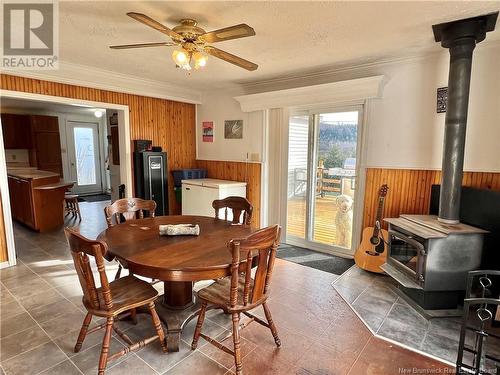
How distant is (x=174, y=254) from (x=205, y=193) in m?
2.54

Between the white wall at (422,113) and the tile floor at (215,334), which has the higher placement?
the white wall at (422,113)

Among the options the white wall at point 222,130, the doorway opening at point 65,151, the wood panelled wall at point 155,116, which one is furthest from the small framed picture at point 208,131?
the doorway opening at point 65,151

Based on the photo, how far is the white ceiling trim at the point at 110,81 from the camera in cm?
332

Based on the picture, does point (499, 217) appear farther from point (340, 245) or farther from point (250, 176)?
point (250, 176)

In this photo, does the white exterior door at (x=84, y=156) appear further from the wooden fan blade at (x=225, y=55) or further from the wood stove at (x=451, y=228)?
the wood stove at (x=451, y=228)

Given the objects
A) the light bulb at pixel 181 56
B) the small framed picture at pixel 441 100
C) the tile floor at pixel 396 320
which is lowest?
the tile floor at pixel 396 320

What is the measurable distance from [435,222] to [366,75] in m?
1.81

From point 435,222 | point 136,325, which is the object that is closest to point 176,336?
point 136,325

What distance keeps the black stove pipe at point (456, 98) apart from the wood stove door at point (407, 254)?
0.36m

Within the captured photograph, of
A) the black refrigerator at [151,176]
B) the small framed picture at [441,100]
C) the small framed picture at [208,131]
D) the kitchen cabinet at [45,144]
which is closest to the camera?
the small framed picture at [441,100]

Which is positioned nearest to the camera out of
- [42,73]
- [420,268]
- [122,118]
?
[420,268]

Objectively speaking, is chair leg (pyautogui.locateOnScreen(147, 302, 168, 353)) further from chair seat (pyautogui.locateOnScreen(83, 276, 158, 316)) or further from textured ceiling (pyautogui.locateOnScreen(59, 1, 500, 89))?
textured ceiling (pyautogui.locateOnScreen(59, 1, 500, 89))

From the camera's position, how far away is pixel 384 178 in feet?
10.8

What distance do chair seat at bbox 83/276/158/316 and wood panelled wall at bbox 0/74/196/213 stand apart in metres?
2.80
